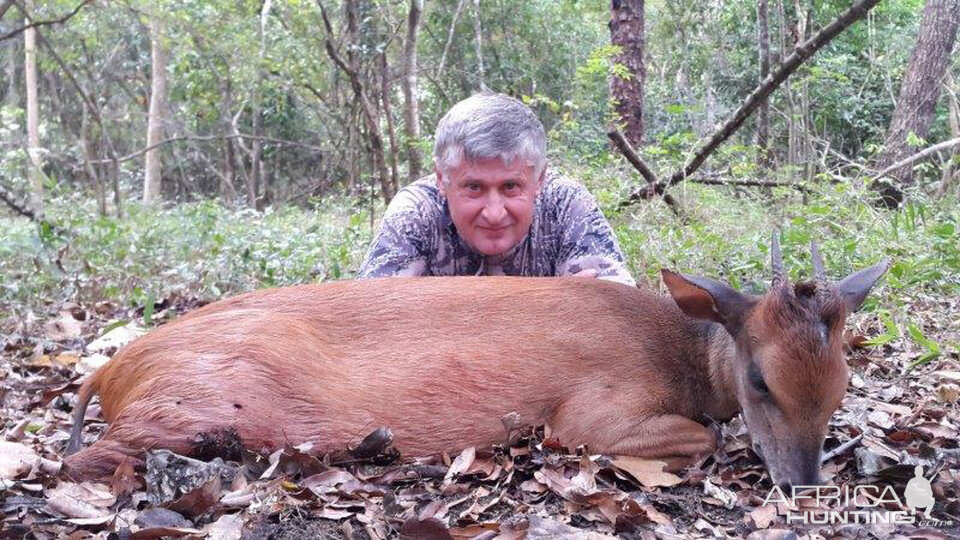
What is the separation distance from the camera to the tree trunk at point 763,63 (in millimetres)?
9812

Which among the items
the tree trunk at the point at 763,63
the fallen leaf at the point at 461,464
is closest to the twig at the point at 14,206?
the fallen leaf at the point at 461,464

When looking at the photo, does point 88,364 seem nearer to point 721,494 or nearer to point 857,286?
point 721,494

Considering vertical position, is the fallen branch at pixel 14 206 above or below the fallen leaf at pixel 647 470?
above

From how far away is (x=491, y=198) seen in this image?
525 cm

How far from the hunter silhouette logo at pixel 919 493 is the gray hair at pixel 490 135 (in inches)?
98.5

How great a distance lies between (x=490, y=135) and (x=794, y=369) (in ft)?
6.98

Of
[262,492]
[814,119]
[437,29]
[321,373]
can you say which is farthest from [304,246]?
[437,29]

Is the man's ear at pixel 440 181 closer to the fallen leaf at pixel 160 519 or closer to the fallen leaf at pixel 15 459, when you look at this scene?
the fallen leaf at pixel 15 459

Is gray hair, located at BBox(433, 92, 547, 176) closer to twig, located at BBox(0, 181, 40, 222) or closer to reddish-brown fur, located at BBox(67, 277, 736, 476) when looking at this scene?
reddish-brown fur, located at BBox(67, 277, 736, 476)

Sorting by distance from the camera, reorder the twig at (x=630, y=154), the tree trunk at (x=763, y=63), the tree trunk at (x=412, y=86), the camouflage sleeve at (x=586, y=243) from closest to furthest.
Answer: the camouflage sleeve at (x=586, y=243) < the twig at (x=630, y=154) < the tree trunk at (x=763, y=63) < the tree trunk at (x=412, y=86)

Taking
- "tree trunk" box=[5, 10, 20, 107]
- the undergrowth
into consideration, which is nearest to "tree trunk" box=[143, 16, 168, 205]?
"tree trunk" box=[5, 10, 20, 107]

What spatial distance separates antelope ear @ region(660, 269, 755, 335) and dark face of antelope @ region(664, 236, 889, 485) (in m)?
0.08

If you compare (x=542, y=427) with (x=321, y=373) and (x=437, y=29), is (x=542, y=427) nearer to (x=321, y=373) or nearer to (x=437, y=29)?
(x=321, y=373)

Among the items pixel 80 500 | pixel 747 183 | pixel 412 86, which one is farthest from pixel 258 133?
pixel 80 500
